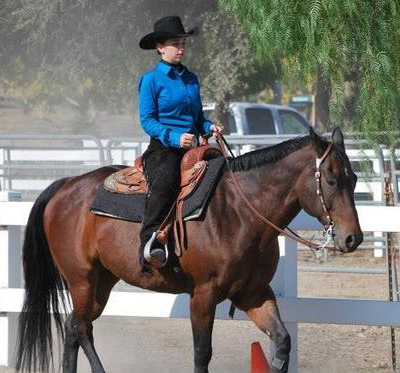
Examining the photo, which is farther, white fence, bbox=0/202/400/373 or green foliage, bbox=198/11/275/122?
green foliage, bbox=198/11/275/122

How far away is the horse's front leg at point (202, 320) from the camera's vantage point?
6711 mm

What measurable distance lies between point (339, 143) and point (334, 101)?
1320 millimetres

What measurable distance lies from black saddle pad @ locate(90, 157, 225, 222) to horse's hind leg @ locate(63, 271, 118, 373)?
585 mm

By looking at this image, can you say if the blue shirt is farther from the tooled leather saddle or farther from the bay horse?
the bay horse

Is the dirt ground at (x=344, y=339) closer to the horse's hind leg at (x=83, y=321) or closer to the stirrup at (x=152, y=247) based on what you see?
the horse's hind leg at (x=83, y=321)

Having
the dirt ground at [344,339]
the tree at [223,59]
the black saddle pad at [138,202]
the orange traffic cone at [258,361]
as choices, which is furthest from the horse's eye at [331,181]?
the tree at [223,59]

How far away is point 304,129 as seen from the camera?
24.8 m

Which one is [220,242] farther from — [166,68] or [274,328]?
[166,68]

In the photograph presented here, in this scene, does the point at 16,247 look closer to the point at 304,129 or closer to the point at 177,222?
the point at 177,222

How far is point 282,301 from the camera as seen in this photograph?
7723 millimetres

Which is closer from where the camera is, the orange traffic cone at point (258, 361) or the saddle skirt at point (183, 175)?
the orange traffic cone at point (258, 361)

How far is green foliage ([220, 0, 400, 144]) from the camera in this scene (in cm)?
763

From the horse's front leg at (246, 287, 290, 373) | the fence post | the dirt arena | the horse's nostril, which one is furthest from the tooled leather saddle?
the dirt arena

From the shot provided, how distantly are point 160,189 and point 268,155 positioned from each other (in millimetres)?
712
